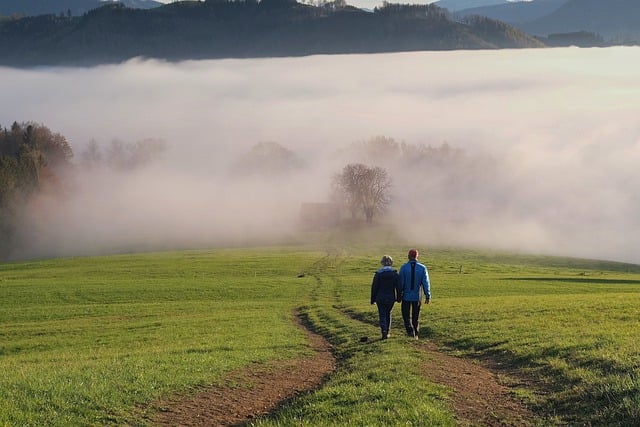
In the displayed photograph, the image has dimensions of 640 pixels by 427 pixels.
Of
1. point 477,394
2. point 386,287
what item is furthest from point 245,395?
point 386,287

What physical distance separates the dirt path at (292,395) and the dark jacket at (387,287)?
3.40 metres

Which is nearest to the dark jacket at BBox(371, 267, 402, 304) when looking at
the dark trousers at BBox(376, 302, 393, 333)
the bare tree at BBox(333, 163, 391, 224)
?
the dark trousers at BBox(376, 302, 393, 333)

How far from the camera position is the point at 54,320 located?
43.6 m

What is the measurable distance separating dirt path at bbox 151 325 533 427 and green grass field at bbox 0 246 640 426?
573 millimetres

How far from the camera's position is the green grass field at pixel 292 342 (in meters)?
14.5

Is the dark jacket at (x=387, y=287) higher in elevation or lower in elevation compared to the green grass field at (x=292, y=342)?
higher

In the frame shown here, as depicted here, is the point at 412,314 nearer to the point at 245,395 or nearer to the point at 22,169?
the point at 245,395

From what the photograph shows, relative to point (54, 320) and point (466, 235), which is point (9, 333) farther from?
point (466, 235)

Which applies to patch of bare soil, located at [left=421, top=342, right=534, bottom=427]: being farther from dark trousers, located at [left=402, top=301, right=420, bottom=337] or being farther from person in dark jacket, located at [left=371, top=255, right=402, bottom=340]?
person in dark jacket, located at [left=371, top=255, right=402, bottom=340]

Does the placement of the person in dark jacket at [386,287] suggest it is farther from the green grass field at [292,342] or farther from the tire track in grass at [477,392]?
the tire track in grass at [477,392]

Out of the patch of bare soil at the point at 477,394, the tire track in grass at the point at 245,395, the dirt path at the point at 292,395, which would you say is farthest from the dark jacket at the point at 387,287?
the patch of bare soil at the point at 477,394

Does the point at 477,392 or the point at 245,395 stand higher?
the point at 477,392

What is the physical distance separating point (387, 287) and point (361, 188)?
119931 millimetres

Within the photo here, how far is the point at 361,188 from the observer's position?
14562cm
